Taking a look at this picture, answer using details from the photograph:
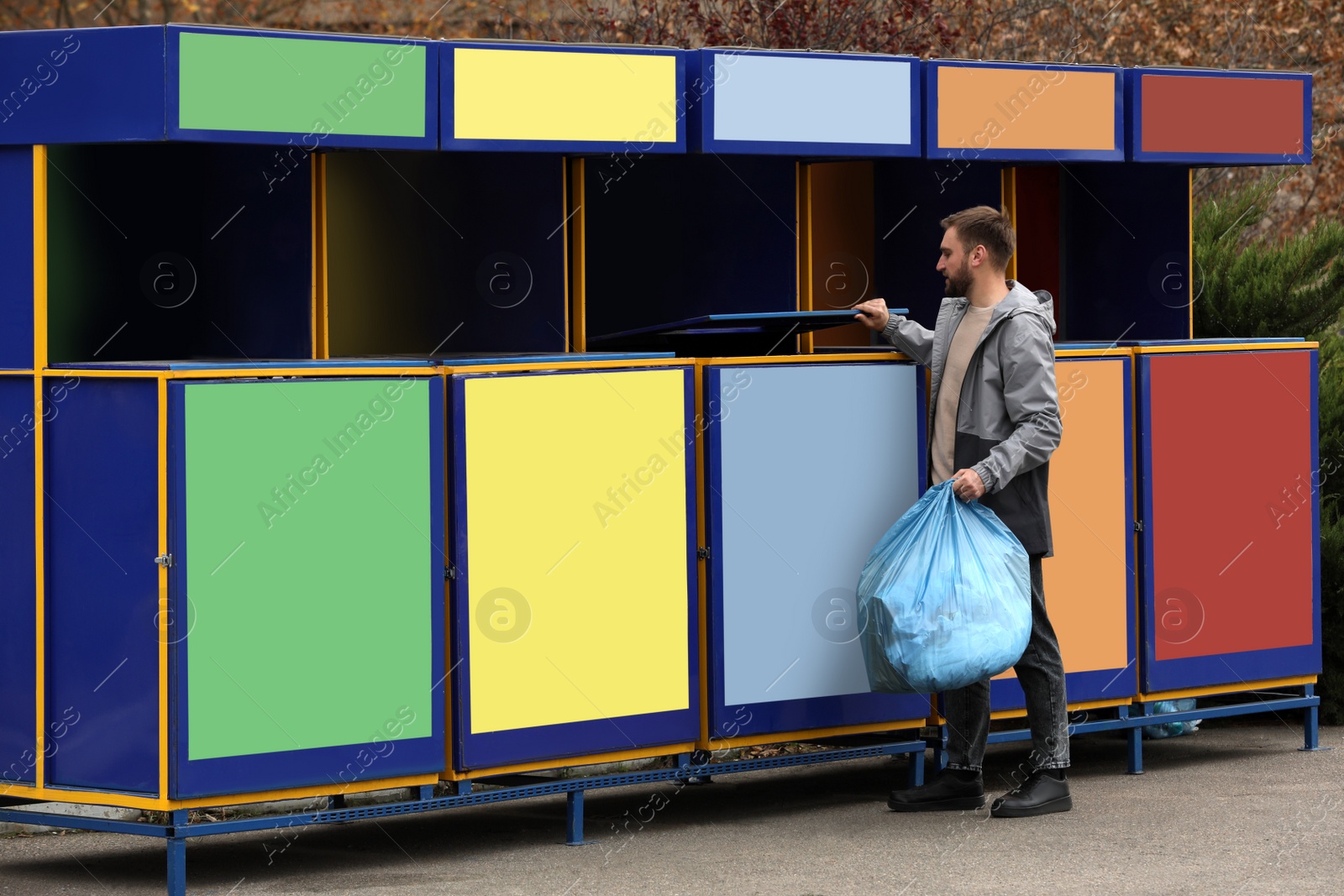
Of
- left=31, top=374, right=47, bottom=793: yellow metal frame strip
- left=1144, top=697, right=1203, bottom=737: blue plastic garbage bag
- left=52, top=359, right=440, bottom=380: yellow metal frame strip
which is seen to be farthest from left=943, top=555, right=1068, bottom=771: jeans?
left=31, top=374, right=47, bottom=793: yellow metal frame strip

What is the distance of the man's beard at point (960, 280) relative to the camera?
253 inches

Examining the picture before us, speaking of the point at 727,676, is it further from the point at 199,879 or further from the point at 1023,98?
the point at 1023,98

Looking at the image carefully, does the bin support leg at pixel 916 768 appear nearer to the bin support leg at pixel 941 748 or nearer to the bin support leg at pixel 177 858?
the bin support leg at pixel 941 748

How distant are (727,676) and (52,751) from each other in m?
2.09

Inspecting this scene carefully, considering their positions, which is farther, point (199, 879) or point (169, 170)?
point (169, 170)

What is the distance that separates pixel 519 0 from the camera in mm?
17281

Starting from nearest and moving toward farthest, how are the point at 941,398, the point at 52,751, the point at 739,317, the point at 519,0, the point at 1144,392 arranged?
the point at 52,751, the point at 739,317, the point at 941,398, the point at 1144,392, the point at 519,0

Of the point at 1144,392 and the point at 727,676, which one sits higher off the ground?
the point at 1144,392

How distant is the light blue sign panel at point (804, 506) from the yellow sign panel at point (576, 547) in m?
0.18

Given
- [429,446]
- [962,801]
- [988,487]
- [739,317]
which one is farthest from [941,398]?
[429,446]

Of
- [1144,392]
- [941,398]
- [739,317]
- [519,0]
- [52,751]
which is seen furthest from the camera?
[519,0]

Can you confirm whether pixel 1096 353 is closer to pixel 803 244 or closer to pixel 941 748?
pixel 803 244

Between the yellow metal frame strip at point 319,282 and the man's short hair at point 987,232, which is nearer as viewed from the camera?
the yellow metal frame strip at point 319,282

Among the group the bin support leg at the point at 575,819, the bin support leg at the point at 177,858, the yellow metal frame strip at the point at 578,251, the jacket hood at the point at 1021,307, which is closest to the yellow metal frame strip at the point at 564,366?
the yellow metal frame strip at the point at 578,251
